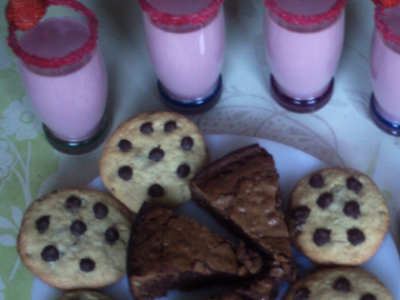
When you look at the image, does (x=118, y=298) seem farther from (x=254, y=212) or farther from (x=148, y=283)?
(x=254, y=212)

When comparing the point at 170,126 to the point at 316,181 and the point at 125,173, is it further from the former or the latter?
the point at 316,181

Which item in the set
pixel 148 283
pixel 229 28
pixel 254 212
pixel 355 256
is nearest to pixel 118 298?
pixel 148 283

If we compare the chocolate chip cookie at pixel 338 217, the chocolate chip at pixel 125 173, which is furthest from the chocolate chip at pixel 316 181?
the chocolate chip at pixel 125 173

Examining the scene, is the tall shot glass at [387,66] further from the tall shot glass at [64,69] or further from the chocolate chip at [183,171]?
the tall shot glass at [64,69]

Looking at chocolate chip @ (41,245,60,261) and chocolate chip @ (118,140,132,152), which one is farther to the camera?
chocolate chip @ (118,140,132,152)

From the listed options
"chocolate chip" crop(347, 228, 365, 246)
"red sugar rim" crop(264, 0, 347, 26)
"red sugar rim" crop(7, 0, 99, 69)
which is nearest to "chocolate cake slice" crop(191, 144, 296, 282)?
"chocolate chip" crop(347, 228, 365, 246)

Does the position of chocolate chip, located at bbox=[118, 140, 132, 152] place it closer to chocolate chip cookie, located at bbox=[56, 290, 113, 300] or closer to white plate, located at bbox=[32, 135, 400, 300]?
white plate, located at bbox=[32, 135, 400, 300]
